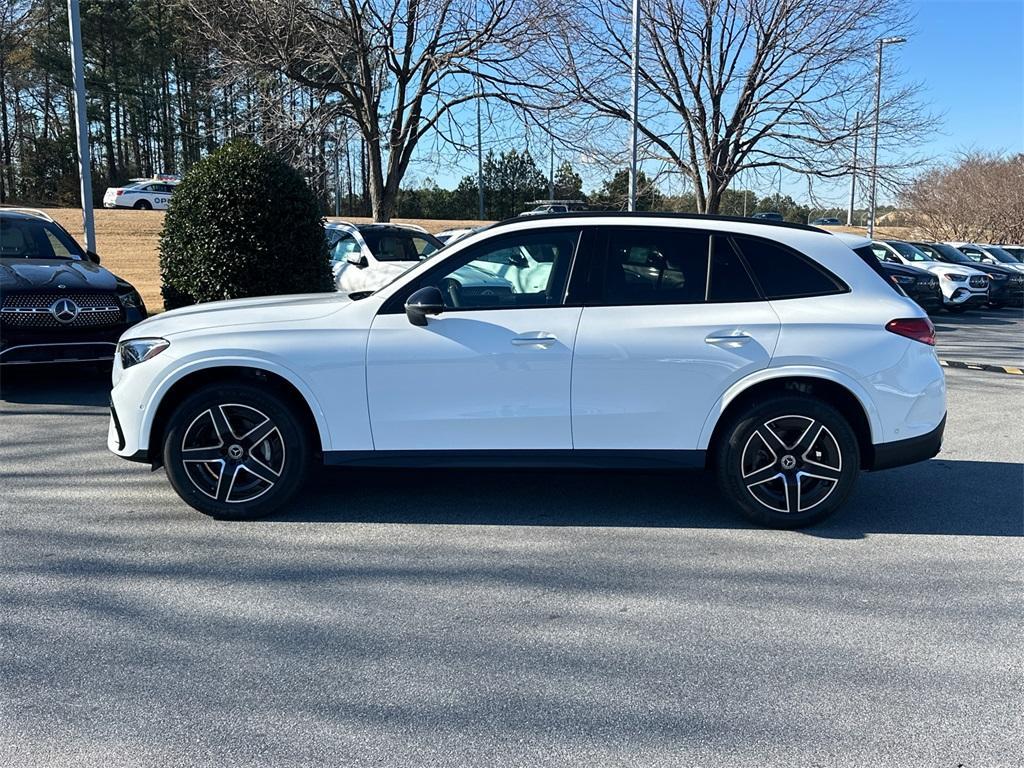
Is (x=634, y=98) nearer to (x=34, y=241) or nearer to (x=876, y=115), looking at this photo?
(x=876, y=115)

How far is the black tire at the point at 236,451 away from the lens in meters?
4.93

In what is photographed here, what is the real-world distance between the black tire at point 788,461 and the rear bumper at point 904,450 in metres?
0.14

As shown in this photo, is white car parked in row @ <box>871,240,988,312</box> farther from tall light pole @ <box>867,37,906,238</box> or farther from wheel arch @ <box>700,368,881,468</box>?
wheel arch @ <box>700,368,881,468</box>

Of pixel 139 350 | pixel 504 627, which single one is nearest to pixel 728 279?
pixel 504 627

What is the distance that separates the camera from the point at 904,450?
16.4 feet

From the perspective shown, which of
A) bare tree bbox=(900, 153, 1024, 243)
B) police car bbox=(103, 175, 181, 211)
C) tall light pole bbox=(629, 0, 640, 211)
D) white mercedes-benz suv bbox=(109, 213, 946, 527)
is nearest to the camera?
white mercedes-benz suv bbox=(109, 213, 946, 527)

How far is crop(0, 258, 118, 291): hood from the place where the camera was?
25.7 feet

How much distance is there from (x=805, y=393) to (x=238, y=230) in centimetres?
690

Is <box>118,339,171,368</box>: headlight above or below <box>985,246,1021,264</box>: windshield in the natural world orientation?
below

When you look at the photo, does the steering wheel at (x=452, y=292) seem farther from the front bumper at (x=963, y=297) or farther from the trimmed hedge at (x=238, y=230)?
the front bumper at (x=963, y=297)

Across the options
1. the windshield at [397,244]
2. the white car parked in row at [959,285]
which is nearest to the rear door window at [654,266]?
the windshield at [397,244]

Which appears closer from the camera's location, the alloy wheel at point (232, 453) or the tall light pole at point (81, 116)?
the alloy wheel at point (232, 453)

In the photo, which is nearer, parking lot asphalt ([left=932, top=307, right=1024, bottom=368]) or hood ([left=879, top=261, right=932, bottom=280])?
parking lot asphalt ([left=932, top=307, right=1024, bottom=368])

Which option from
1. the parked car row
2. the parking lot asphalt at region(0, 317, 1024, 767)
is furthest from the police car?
the parking lot asphalt at region(0, 317, 1024, 767)
